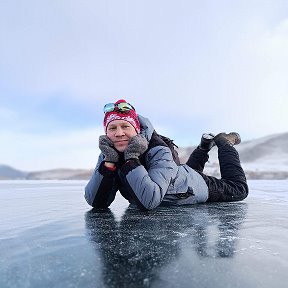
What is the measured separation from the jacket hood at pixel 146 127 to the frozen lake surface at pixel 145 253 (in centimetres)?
96

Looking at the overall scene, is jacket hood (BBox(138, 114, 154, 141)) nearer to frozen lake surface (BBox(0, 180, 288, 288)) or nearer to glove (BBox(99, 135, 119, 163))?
glove (BBox(99, 135, 119, 163))

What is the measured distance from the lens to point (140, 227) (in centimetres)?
186

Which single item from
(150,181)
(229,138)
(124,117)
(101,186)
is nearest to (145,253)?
(150,181)

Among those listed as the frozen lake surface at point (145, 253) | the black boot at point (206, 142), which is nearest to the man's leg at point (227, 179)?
the black boot at point (206, 142)

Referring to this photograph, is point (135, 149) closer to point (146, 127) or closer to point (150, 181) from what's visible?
point (150, 181)

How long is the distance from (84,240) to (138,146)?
1.17 metres

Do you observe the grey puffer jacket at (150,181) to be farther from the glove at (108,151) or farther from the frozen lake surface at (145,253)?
the frozen lake surface at (145,253)

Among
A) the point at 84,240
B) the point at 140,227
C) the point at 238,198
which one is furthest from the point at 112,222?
the point at 238,198

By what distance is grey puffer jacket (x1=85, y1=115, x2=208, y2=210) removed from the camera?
242 centimetres

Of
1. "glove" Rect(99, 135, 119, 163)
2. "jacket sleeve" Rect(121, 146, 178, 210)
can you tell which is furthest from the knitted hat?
"jacket sleeve" Rect(121, 146, 178, 210)

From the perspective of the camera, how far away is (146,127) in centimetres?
294

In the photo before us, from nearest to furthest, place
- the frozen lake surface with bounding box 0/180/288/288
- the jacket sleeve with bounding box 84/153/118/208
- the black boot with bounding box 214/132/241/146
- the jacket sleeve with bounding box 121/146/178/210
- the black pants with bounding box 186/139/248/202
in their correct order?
the frozen lake surface with bounding box 0/180/288/288 < the jacket sleeve with bounding box 121/146/178/210 < the jacket sleeve with bounding box 84/153/118/208 < the black pants with bounding box 186/139/248/202 < the black boot with bounding box 214/132/241/146

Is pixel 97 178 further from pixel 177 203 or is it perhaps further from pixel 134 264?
pixel 134 264

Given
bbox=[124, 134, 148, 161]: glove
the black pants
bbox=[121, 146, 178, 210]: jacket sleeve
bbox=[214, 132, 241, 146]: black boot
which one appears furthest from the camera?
bbox=[214, 132, 241, 146]: black boot
